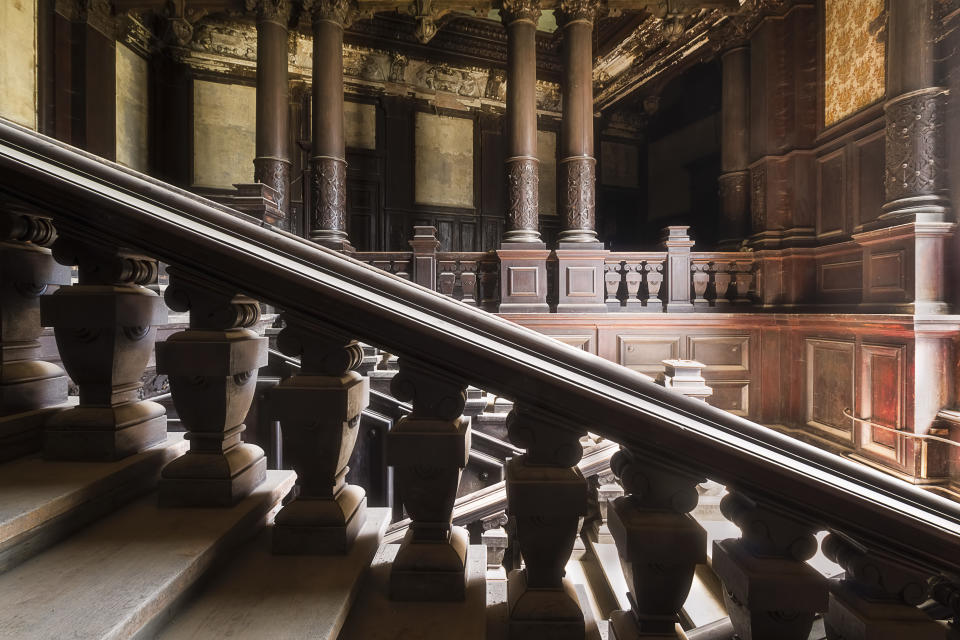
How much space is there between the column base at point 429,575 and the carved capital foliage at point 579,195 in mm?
5424

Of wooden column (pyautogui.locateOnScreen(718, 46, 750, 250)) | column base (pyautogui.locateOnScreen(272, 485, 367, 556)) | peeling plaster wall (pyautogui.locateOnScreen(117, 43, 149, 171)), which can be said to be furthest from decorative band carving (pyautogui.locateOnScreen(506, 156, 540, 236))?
peeling plaster wall (pyautogui.locateOnScreen(117, 43, 149, 171))

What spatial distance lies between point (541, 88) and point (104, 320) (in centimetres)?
965

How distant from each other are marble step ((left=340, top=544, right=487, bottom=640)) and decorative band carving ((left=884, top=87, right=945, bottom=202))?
503 centimetres

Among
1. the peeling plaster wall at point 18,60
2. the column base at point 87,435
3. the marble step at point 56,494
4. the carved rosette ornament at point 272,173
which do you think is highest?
the peeling plaster wall at point 18,60

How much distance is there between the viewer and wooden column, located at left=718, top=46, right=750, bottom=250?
20.0ft

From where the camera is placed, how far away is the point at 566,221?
6.00 metres

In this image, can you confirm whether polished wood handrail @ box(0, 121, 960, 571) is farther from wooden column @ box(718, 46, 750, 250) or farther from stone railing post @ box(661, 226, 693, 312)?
wooden column @ box(718, 46, 750, 250)

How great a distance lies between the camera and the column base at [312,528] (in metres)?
0.93

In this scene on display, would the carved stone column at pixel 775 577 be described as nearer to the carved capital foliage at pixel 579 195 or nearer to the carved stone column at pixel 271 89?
the carved capital foliage at pixel 579 195

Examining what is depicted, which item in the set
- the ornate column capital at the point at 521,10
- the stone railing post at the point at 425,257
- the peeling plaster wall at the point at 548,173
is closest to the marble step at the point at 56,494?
the stone railing post at the point at 425,257

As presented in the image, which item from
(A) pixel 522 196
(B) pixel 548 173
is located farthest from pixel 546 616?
(B) pixel 548 173

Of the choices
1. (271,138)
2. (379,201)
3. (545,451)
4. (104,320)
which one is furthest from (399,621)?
(379,201)

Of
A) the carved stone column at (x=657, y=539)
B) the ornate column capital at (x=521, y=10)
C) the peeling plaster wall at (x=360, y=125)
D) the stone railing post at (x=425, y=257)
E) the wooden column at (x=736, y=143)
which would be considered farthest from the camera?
the peeling plaster wall at (x=360, y=125)

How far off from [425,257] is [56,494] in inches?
194
